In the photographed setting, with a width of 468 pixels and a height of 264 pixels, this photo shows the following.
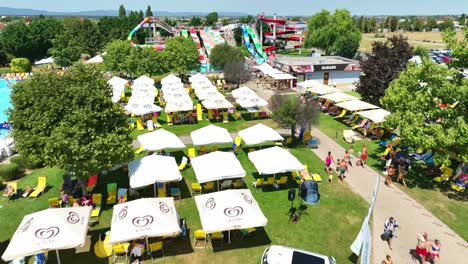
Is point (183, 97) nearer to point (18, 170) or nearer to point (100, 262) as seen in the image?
point (18, 170)

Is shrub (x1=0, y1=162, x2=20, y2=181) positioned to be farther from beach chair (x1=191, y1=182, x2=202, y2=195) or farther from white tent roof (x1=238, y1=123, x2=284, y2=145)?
white tent roof (x1=238, y1=123, x2=284, y2=145)

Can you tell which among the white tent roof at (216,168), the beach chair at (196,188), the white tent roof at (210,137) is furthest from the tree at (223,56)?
the beach chair at (196,188)

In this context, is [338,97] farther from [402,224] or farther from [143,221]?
[143,221]

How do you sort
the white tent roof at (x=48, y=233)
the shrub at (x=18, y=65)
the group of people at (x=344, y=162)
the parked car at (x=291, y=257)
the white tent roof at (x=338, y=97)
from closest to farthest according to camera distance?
the white tent roof at (x=48, y=233) < the parked car at (x=291, y=257) < the group of people at (x=344, y=162) < the white tent roof at (x=338, y=97) < the shrub at (x=18, y=65)

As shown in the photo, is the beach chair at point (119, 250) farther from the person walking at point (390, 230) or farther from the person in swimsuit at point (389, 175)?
the person in swimsuit at point (389, 175)

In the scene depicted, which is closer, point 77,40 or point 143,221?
point 143,221

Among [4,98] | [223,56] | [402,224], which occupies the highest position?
[223,56]

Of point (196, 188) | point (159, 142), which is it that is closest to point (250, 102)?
point (159, 142)
